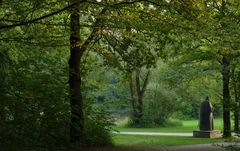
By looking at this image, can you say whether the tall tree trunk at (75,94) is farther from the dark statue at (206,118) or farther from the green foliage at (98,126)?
the dark statue at (206,118)

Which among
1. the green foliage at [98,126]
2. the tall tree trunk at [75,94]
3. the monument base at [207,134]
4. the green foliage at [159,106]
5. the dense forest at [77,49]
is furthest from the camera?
the green foliage at [159,106]

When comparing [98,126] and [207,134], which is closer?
[98,126]

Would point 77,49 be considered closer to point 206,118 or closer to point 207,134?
point 207,134

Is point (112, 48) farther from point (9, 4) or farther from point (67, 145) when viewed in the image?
point (9, 4)

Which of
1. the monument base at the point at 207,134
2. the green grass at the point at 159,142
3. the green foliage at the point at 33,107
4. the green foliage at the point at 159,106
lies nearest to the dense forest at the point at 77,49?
the green foliage at the point at 33,107

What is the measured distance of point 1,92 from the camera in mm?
11680

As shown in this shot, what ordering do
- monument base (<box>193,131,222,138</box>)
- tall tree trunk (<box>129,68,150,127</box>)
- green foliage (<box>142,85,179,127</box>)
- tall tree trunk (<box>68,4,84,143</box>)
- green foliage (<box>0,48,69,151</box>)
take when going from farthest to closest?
1. tall tree trunk (<box>129,68,150,127</box>)
2. green foliage (<box>142,85,179,127</box>)
3. monument base (<box>193,131,222,138</box>)
4. tall tree trunk (<box>68,4,84,143</box>)
5. green foliage (<box>0,48,69,151</box>)

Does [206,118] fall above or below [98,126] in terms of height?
below

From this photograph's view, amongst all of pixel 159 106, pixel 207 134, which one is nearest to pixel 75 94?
pixel 207 134

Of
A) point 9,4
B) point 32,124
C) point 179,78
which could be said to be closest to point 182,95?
point 179,78

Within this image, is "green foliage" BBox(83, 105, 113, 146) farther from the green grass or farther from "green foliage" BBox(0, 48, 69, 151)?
the green grass

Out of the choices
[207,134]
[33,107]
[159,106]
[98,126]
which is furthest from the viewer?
[159,106]

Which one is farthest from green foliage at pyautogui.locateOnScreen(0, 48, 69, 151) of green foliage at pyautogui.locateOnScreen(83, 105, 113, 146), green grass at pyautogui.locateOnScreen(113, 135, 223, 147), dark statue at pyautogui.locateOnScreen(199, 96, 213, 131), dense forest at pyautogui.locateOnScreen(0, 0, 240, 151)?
dark statue at pyautogui.locateOnScreen(199, 96, 213, 131)

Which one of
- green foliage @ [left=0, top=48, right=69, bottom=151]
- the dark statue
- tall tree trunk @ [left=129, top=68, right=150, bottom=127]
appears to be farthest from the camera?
tall tree trunk @ [left=129, top=68, right=150, bottom=127]
